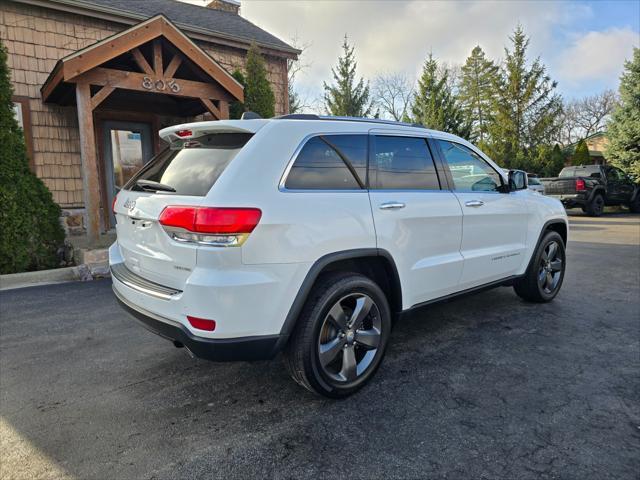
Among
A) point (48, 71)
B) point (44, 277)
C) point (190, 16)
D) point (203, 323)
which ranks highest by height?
point (190, 16)

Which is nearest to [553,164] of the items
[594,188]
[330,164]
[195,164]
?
[594,188]

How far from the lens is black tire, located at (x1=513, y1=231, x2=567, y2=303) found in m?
4.56

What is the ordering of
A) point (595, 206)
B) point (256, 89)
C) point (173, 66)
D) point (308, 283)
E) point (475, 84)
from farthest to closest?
point (475, 84) < point (595, 206) < point (256, 89) < point (173, 66) < point (308, 283)

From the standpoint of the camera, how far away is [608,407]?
268 centimetres

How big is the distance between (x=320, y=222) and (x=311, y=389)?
106 centimetres

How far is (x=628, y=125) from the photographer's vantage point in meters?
18.4

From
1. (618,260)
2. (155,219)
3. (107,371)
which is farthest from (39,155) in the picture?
(618,260)

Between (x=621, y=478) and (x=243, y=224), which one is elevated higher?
(x=243, y=224)

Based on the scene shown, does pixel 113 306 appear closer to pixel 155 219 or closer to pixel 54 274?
pixel 54 274

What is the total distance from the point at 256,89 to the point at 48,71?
424cm

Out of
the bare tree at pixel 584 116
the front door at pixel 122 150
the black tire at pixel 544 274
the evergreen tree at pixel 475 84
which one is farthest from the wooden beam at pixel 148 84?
the bare tree at pixel 584 116

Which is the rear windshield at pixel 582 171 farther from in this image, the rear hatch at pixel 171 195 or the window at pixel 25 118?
the window at pixel 25 118

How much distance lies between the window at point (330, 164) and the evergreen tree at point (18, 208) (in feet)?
18.6

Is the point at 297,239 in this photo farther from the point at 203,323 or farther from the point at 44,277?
the point at 44,277
